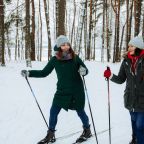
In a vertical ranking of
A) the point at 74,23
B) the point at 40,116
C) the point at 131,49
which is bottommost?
the point at 40,116

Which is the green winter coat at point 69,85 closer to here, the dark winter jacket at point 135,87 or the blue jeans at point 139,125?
the dark winter jacket at point 135,87

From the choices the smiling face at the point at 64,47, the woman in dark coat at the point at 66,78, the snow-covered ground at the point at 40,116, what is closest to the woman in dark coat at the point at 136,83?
the woman in dark coat at the point at 66,78

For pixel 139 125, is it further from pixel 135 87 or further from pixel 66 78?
pixel 66 78

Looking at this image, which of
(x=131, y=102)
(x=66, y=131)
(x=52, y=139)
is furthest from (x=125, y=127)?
(x=131, y=102)

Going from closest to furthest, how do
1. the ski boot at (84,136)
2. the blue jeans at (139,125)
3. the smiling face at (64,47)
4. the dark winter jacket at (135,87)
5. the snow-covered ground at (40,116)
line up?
the dark winter jacket at (135,87) → the blue jeans at (139,125) → the smiling face at (64,47) → the ski boot at (84,136) → the snow-covered ground at (40,116)

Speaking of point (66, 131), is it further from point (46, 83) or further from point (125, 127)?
point (46, 83)

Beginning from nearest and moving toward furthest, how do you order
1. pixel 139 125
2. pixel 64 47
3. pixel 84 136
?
pixel 139 125 → pixel 64 47 → pixel 84 136

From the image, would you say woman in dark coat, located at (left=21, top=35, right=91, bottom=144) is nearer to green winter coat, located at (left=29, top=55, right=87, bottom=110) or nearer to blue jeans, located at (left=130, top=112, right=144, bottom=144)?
green winter coat, located at (left=29, top=55, right=87, bottom=110)

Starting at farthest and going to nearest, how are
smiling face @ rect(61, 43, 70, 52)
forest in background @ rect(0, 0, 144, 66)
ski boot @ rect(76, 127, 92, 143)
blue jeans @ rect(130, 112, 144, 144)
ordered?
forest in background @ rect(0, 0, 144, 66) → ski boot @ rect(76, 127, 92, 143) → smiling face @ rect(61, 43, 70, 52) → blue jeans @ rect(130, 112, 144, 144)

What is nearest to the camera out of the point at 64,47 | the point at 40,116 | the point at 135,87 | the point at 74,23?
the point at 135,87

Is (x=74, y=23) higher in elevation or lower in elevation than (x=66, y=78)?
higher

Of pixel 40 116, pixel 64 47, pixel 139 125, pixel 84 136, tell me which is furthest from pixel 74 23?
pixel 139 125

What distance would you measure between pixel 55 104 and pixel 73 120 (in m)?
2.30

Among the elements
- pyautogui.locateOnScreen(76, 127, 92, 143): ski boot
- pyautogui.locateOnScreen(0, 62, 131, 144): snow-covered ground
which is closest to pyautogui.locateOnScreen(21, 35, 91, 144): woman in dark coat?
pyautogui.locateOnScreen(76, 127, 92, 143): ski boot
